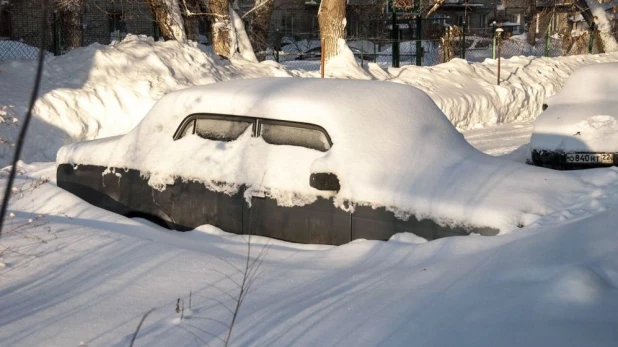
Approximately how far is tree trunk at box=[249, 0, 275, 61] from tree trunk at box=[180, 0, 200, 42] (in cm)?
167

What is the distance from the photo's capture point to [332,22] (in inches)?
779

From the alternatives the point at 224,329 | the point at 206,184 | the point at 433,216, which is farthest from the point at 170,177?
the point at 224,329

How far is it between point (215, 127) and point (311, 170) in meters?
1.21

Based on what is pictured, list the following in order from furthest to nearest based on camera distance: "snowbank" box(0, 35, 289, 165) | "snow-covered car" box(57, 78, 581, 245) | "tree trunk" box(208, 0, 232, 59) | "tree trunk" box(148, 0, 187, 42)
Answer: "tree trunk" box(208, 0, 232, 59)
"tree trunk" box(148, 0, 187, 42)
"snowbank" box(0, 35, 289, 165)
"snow-covered car" box(57, 78, 581, 245)

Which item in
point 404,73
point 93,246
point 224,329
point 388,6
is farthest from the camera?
point 388,6

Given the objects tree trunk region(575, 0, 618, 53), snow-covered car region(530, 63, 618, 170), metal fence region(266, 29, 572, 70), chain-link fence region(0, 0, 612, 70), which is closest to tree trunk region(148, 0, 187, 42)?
chain-link fence region(0, 0, 612, 70)

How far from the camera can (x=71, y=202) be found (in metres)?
7.15

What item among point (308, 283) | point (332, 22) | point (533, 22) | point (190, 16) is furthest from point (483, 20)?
point (308, 283)

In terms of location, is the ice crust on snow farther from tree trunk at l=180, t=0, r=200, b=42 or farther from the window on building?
the window on building

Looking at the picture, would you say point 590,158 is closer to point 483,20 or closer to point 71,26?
point 71,26

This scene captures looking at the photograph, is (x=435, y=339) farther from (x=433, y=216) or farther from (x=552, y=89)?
(x=552, y=89)

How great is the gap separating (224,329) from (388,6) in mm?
19294

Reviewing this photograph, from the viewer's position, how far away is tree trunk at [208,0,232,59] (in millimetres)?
18656

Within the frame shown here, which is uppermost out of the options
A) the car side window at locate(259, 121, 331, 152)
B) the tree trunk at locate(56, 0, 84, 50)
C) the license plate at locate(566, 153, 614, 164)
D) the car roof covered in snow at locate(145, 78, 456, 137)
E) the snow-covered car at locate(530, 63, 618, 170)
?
the tree trunk at locate(56, 0, 84, 50)
